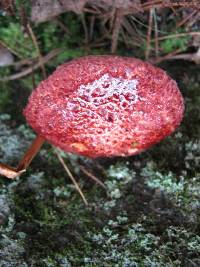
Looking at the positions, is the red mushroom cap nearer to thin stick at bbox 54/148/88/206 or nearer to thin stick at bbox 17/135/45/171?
thin stick at bbox 17/135/45/171

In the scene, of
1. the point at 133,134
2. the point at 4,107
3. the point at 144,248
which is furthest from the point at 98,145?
the point at 4,107

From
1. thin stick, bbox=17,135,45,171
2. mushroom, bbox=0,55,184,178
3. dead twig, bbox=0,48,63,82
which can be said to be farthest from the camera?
dead twig, bbox=0,48,63,82

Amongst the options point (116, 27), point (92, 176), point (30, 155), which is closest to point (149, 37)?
point (116, 27)

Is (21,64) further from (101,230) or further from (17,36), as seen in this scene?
(101,230)

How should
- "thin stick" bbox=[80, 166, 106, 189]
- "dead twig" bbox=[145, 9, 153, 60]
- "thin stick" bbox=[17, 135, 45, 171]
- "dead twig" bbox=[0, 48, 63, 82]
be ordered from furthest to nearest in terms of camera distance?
"dead twig" bbox=[0, 48, 63, 82] < "dead twig" bbox=[145, 9, 153, 60] < "thin stick" bbox=[80, 166, 106, 189] < "thin stick" bbox=[17, 135, 45, 171]

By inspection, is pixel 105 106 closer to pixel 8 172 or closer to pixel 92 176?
pixel 92 176

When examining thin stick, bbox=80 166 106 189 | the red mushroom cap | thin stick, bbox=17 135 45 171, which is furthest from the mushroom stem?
thin stick, bbox=80 166 106 189

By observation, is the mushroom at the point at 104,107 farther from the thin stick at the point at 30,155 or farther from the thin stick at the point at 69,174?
the thin stick at the point at 69,174

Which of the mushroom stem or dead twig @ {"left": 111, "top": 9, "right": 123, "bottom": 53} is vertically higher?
dead twig @ {"left": 111, "top": 9, "right": 123, "bottom": 53}

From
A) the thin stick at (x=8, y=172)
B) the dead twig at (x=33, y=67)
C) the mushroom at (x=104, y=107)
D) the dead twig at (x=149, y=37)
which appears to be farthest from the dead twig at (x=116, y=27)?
the thin stick at (x=8, y=172)
